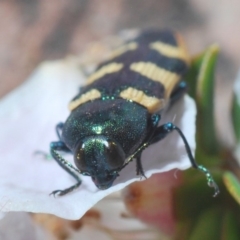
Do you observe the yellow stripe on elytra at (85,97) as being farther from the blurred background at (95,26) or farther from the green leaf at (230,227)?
the blurred background at (95,26)

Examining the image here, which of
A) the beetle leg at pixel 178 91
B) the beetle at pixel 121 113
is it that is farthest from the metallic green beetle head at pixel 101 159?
the beetle leg at pixel 178 91

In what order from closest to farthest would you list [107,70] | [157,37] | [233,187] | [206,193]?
[233,187] → [206,193] → [107,70] → [157,37]

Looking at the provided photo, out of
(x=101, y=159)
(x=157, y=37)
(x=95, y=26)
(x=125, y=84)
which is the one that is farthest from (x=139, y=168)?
(x=95, y=26)

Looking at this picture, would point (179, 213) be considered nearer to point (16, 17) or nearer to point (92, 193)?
point (92, 193)

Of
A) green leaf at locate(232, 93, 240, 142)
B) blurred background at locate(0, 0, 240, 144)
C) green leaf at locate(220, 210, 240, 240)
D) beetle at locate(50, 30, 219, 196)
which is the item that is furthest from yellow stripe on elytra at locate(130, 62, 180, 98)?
blurred background at locate(0, 0, 240, 144)

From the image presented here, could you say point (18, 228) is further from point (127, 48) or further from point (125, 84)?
point (127, 48)

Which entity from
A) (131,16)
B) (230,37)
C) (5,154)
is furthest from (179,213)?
(230,37)

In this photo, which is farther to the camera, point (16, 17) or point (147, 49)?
point (16, 17)
